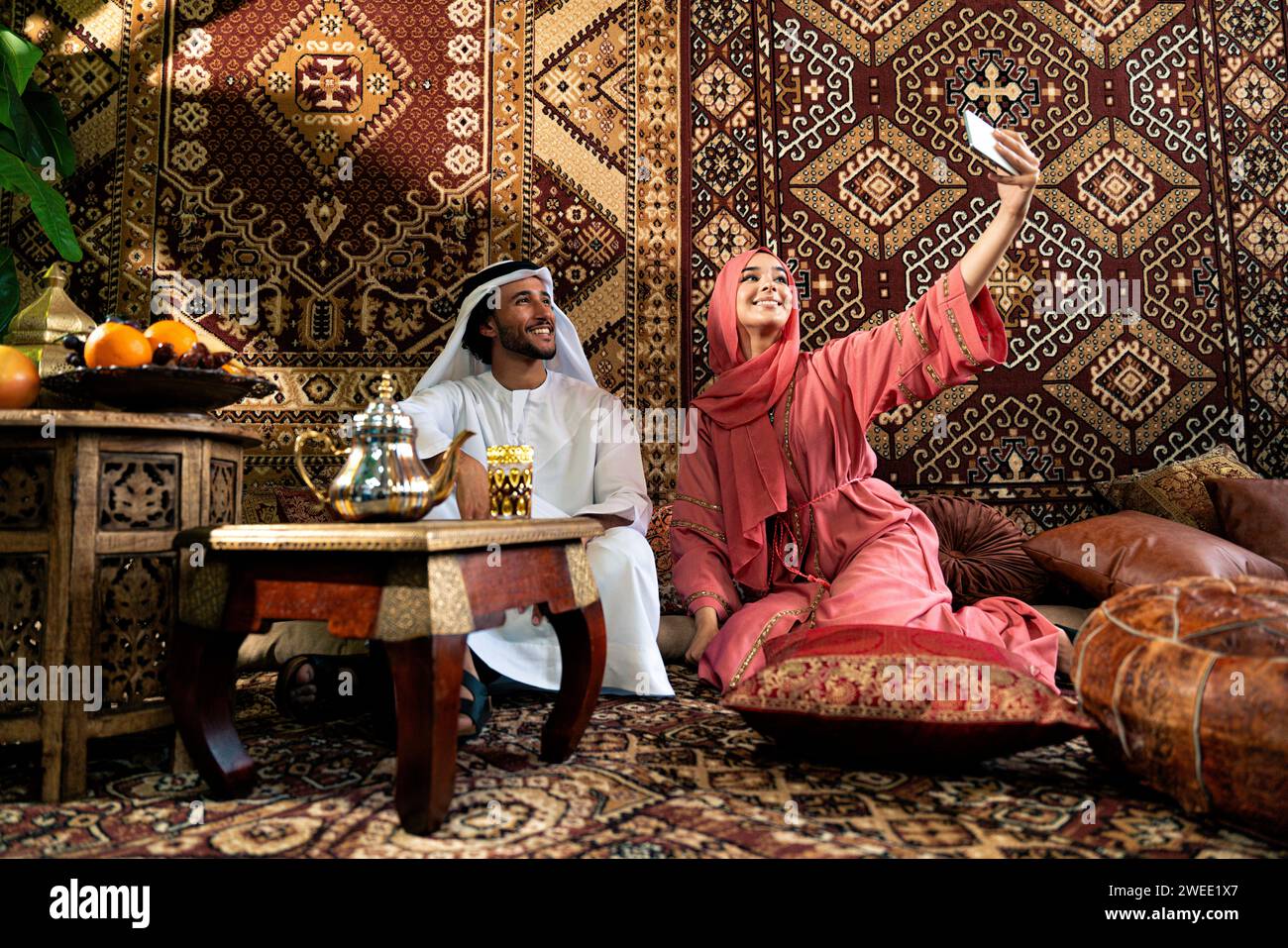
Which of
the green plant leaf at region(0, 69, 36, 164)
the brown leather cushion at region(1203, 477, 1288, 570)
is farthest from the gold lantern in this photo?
the brown leather cushion at region(1203, 477, 1288, 570)

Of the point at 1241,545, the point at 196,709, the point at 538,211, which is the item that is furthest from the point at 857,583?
the point at 538,211

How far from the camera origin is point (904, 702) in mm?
1716

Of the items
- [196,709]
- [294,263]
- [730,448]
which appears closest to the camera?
[196,709]

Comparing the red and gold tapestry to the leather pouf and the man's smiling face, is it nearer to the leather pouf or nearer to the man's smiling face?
the man's smiling face

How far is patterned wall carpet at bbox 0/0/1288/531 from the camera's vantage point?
374 centimetres

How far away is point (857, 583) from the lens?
2.55 metres

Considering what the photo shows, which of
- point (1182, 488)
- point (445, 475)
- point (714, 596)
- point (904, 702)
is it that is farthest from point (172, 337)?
point (1182, 488)

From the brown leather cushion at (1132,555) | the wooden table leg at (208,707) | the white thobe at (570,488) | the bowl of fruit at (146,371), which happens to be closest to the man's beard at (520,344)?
the white thobe at (570,488)

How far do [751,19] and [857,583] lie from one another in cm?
284

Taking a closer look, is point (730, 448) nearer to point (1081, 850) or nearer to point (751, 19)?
point (1081, 850)

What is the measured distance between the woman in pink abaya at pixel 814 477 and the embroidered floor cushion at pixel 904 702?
60cm

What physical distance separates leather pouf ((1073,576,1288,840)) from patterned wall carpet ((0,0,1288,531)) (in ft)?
6.84

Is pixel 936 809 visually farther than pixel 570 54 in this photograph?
No

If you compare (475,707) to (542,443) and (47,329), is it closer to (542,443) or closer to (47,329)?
(542,443)
